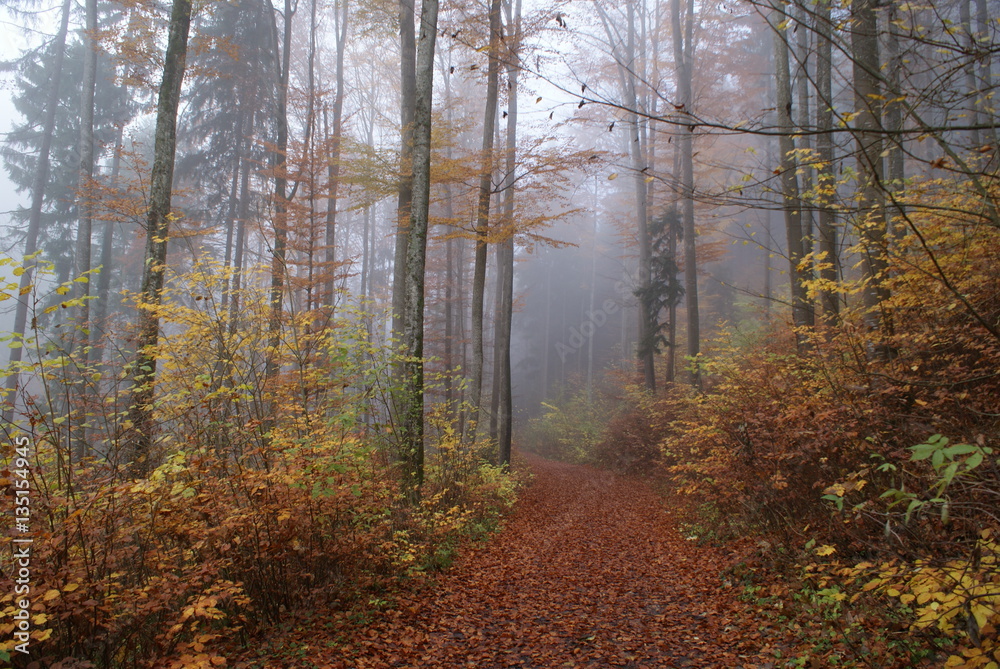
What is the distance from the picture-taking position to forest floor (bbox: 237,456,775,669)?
385cm

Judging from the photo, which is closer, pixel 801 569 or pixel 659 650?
pixel 659 650

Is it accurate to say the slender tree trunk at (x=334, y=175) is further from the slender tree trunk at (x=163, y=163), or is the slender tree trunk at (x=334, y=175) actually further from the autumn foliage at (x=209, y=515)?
the autumn foliage at (x=209, y=515)

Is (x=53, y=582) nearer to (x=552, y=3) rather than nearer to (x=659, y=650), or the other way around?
(x=659, y=650)

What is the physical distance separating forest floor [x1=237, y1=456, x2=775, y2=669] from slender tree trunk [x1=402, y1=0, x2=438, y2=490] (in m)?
1.59

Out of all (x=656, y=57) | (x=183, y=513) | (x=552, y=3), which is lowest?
(x=183, y=513)

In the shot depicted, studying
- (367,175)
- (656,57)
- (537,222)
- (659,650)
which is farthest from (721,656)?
(656,57)

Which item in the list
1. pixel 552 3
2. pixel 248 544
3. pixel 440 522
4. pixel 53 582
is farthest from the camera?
pixel 552 3

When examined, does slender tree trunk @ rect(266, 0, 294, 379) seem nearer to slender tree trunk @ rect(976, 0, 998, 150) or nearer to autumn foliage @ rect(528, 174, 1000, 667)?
autumn foliage @ rect(528, 174, 1000, 667)

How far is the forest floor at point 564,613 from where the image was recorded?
3848 millimetres

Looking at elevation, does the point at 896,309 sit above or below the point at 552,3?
below

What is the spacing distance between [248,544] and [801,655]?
443 cm

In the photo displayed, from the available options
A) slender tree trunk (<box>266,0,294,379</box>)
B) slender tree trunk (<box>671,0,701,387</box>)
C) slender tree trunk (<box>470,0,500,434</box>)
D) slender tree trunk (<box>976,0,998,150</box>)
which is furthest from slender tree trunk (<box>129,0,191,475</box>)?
slender tree trunk (<box>671,0,701,387</box>)

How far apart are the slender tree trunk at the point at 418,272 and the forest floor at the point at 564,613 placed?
159cm

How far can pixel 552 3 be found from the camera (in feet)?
35.5
